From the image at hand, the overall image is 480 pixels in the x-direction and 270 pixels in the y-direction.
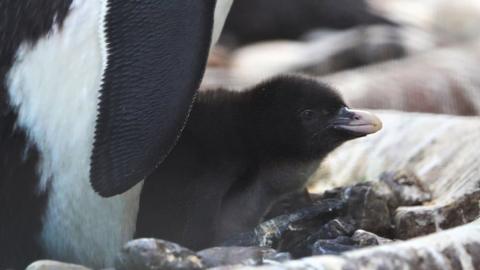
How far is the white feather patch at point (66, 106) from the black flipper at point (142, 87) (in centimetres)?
7

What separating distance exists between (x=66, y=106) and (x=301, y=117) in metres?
0.53

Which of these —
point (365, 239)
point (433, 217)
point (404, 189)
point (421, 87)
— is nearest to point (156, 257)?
point (365, 239)

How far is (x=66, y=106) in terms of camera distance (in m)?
2.55

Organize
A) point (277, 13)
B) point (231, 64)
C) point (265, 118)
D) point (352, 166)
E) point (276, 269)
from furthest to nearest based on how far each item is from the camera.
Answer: point (277, 13)
point (231, 64)
point (352, 166)
point (265, 118)
point (276, 269)

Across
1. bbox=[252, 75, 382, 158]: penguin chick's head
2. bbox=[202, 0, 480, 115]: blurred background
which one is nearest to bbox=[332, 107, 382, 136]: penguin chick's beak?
bbox=[252, 75, 382, 158]: penguin chick's head

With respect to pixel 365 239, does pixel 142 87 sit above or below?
above

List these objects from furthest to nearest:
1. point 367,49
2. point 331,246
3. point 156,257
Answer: point 367,49 → point 331,246 → point 156,257

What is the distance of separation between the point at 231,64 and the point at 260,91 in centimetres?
440

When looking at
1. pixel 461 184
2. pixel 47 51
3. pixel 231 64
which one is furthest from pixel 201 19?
pixel 231 64

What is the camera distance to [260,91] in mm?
2809

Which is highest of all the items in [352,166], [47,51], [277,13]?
[47,51]

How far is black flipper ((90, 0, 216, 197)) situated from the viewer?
8.02 ft

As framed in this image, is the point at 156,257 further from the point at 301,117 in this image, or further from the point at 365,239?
the point at 301,117

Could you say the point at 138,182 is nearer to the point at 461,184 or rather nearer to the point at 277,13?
the point at 461,184
